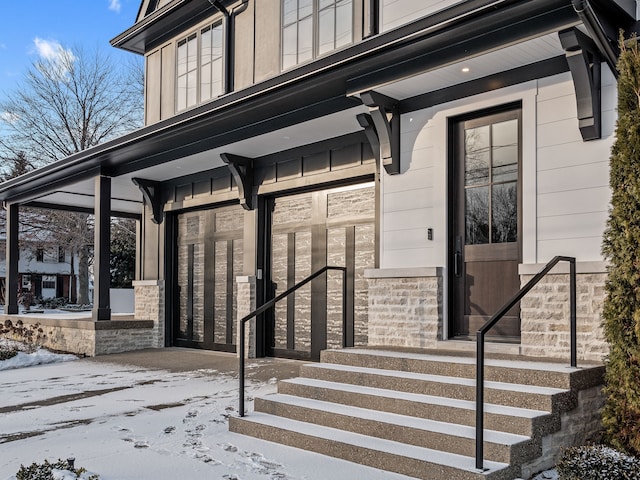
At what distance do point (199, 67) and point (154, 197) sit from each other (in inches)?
98.7

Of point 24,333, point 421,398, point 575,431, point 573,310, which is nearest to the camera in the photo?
point 575,431

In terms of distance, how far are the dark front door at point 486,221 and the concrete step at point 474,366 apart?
630mm

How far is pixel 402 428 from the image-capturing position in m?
4.08

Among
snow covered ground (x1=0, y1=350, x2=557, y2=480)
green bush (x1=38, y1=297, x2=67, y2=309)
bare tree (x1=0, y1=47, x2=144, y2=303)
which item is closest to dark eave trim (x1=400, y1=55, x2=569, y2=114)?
snow covered ground (x1=0, y1=350, x2=557, y2=480)

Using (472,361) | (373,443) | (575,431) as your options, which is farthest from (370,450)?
(575,431)

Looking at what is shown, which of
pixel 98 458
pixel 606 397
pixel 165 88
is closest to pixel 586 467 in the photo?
pixel 606 397

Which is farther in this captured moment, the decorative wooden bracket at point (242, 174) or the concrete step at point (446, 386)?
the decorative wooden bracket at point (242, 174)

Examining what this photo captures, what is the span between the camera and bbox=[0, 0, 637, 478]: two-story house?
4863 mm

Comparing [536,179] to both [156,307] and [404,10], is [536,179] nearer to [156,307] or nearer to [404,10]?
[404,10]

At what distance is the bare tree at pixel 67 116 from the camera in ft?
84.1

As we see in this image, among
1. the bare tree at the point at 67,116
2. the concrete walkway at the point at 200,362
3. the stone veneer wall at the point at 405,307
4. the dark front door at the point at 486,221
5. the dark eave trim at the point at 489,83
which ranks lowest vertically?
the concrete walkway at the point at 200,362

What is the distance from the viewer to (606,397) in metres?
4.33

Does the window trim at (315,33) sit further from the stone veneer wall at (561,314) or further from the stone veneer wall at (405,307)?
the stone veneer wall at (561,314)

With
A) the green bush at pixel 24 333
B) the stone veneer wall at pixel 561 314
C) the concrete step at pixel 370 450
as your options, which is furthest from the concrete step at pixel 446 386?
the green bush at pixel 24 333
